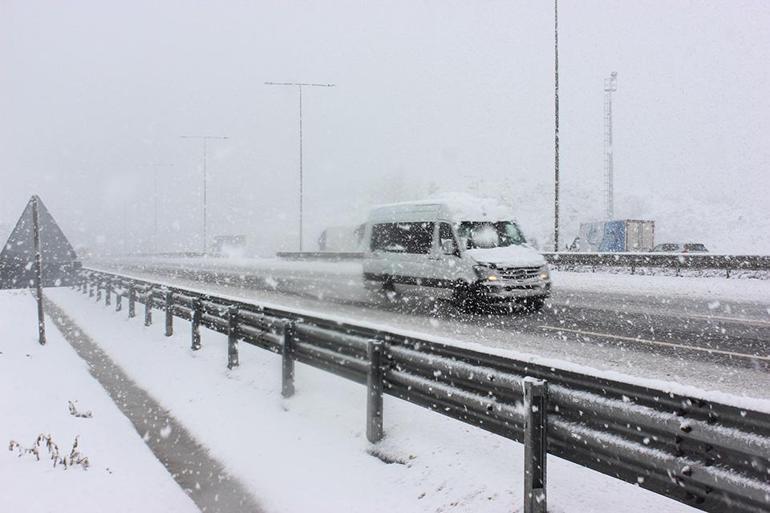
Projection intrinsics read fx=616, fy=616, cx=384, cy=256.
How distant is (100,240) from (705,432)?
16180 centimetres

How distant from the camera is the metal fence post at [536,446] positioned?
12.3 ft

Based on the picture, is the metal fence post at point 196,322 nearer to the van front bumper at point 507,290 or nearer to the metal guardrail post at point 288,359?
the metal guardrail post at point 288,359

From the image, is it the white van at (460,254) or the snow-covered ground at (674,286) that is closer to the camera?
the white van at (460,254)

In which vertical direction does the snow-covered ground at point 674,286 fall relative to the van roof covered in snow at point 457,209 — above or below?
below

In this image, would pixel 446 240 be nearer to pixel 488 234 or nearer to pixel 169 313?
pixel 488 234

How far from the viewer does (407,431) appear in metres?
5.60

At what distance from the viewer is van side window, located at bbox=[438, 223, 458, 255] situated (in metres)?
13.7

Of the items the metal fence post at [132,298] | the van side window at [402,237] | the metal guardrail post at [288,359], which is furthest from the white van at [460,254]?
the metal guardrail post at [288,359]

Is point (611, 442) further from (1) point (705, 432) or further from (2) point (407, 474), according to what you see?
(2) point (407, 474)

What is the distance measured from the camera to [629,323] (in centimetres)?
1165

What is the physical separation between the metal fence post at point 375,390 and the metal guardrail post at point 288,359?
73.0 inches

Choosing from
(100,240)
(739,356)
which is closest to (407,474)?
(739,356)

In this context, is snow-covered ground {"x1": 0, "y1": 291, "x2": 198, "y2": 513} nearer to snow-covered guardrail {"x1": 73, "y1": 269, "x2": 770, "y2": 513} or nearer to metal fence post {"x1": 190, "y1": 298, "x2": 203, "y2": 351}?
metal fence post {"x1": 190, "y1": 298, "x2": 203, "y2": 351}

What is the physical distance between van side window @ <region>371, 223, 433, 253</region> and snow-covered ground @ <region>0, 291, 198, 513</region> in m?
7.69
